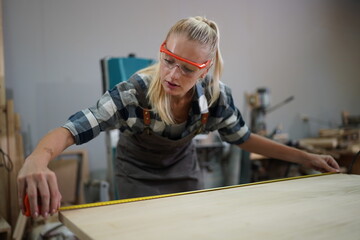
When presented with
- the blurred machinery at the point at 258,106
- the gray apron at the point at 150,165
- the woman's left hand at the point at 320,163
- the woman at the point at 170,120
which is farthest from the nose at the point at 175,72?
the blurred machinery at the point at 258,106

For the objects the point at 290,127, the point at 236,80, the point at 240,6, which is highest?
the point at 240,6

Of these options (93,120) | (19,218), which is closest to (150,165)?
(93,120)

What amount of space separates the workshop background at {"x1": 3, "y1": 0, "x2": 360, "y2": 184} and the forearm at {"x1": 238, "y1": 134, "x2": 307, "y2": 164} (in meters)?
1.80

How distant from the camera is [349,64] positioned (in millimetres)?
5168

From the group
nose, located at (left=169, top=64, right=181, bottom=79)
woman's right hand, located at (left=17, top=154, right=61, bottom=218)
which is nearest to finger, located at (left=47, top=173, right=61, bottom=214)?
woman's right hand, located at (left=17, top=154, right=61, bottom=218)

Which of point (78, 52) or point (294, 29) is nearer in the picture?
point (78, 52)

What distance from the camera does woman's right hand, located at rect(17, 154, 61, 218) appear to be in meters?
0.74

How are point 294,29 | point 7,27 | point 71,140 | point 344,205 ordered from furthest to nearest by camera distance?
point 294,29
point 7,27
point 71,140
point 344,205

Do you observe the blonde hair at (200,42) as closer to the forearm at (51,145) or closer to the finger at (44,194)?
the forearm at (51,145)

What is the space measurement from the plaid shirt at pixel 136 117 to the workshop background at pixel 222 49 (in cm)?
155

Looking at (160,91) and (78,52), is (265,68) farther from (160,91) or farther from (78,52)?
(160,91)

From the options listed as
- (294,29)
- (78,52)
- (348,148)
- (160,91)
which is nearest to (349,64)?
(294,29)

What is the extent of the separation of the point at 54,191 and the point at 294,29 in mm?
4408

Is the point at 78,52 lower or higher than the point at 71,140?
higher
